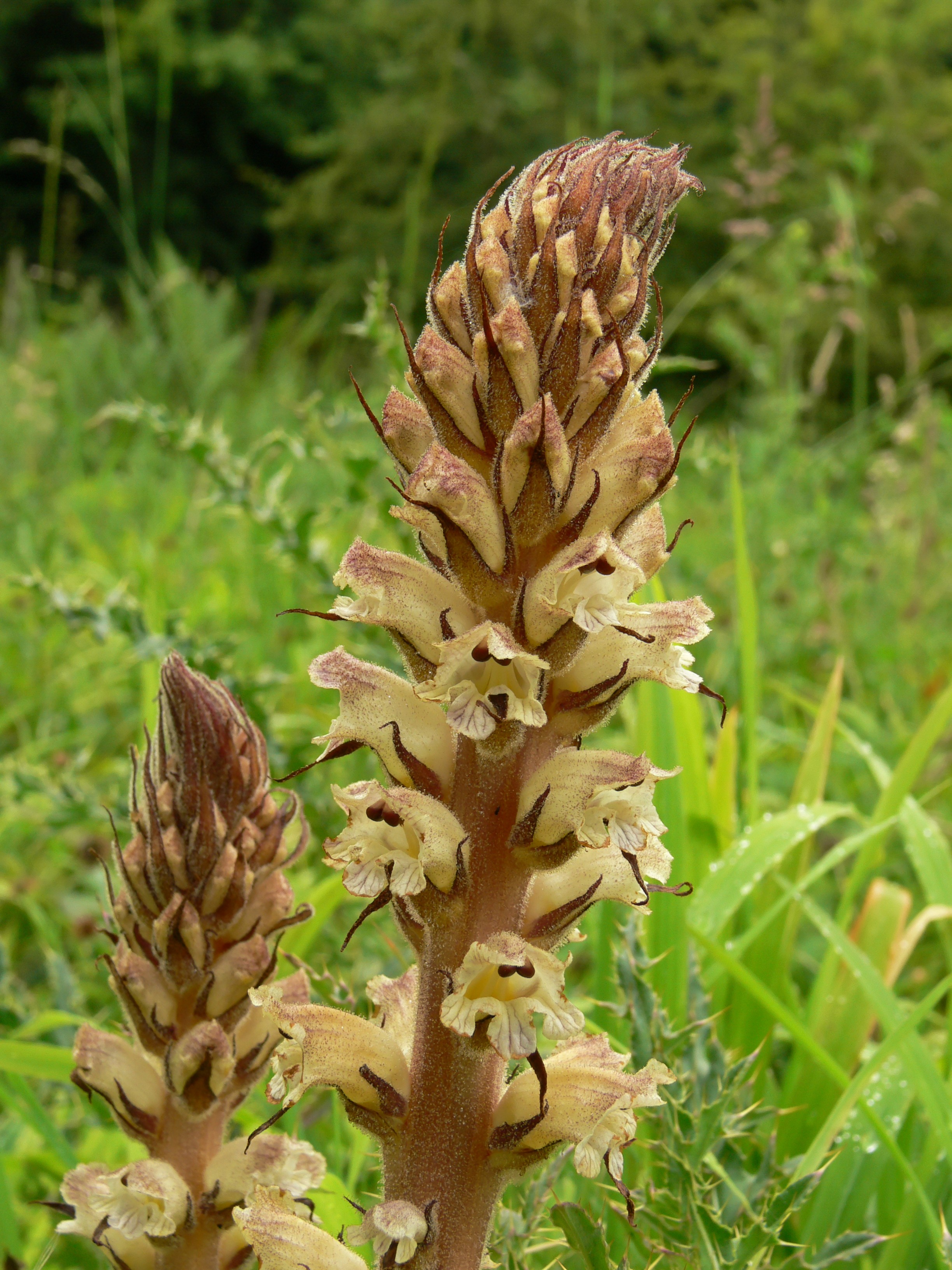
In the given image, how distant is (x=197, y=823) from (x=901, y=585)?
5119 mm

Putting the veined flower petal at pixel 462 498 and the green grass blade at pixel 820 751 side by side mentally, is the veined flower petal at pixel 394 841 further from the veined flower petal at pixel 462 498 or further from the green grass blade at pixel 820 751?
the green grass blade at pixel 820 751

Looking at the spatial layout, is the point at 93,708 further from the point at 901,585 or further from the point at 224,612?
the point at 901,585

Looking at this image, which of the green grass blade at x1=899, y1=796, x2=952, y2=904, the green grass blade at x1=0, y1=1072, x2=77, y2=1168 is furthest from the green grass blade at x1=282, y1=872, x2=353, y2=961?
the green grass blade at x1=899, y1=796, x2=952, y2=904

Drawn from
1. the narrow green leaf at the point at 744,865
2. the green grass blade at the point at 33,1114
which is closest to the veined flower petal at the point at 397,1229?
the green grass blade at the point at 33,1114

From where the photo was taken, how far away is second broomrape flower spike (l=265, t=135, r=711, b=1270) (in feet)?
3.34

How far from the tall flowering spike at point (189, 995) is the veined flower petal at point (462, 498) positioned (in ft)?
1.35

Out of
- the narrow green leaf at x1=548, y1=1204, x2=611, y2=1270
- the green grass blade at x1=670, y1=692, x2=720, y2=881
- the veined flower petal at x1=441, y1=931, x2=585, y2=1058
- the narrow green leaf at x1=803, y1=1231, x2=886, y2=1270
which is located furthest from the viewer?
the green grass blade at x1=670, y1=692, x2=720, y2=881

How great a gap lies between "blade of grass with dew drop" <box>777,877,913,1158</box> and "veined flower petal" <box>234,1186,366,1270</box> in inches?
44.8

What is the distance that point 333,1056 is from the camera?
3.53 ft

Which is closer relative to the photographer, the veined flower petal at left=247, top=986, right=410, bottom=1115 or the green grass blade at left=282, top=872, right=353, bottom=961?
the veined flower petal at left=247, top=986, right=410, bottom=1115

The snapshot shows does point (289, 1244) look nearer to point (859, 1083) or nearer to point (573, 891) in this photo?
point (573, 891)

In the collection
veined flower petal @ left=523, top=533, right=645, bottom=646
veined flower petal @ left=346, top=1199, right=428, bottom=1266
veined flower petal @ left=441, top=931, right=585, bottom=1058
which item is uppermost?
veined flower petal @ left=523, top=533, right=645, bottom=646

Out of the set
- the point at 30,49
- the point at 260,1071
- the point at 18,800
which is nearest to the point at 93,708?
the point at 18,800

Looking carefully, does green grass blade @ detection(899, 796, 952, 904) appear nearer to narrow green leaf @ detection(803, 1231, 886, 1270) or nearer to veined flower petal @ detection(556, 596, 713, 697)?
narrow green leaf @ detection(803, 1231, 886, 1270)
